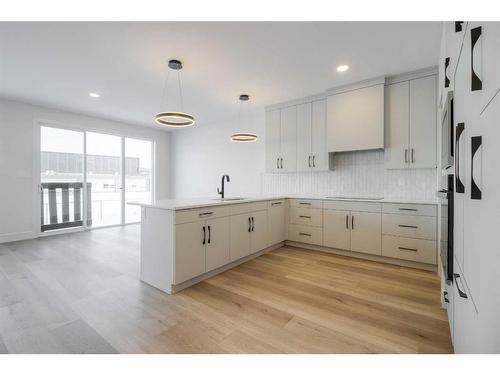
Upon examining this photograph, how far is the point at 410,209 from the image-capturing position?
302cm

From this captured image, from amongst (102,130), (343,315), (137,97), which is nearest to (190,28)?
(137,97)

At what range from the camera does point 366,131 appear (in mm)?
3514

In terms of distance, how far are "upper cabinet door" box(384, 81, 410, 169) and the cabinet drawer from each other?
1207mm

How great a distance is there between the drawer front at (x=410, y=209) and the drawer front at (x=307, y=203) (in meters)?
0.89

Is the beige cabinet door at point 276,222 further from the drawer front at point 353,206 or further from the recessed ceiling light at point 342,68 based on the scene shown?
the recessed ceiling light at point 342,68

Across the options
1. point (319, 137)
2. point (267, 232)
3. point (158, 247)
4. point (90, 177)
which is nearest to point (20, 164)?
point (90, 177)

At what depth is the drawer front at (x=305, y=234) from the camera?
3719 mm

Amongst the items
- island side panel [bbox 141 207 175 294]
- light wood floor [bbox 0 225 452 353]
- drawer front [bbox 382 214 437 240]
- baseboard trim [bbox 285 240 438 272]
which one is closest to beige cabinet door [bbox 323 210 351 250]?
baseboard trim [bbox 285 240 438 272]

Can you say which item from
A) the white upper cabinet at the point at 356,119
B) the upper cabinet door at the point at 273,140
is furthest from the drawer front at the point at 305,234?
the white upper cabinet at the point at 356,119

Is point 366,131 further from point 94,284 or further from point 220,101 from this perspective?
point 94,284

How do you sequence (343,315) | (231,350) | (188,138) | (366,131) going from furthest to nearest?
(188,138), (366,131), (343,315), (231,350)

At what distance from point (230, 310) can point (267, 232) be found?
66.8 inches
